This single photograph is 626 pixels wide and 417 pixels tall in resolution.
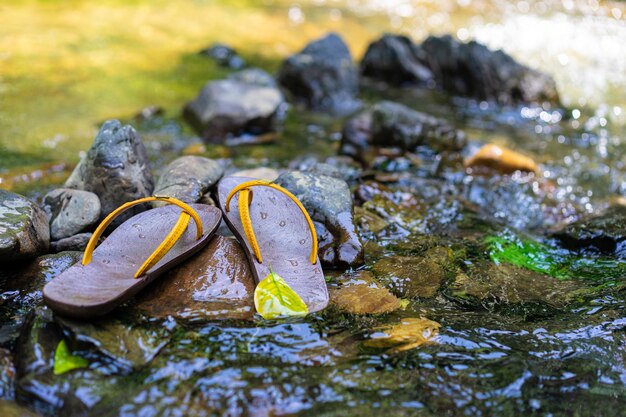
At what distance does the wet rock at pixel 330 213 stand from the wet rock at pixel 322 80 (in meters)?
3.77

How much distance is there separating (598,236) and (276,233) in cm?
200

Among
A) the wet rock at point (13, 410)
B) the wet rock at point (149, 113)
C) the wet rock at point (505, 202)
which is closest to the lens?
the wet rock at point (13, 410)

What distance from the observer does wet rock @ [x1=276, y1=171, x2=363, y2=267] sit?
3055 millimetres

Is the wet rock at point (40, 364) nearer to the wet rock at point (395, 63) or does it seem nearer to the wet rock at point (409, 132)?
the wet rock at point (409, 132)

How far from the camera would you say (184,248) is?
8.87 ft

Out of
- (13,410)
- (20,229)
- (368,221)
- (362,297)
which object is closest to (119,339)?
(13,410)

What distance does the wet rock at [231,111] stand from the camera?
592cm

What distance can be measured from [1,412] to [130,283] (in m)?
0.66

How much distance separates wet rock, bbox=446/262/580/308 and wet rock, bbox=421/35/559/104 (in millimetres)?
4730

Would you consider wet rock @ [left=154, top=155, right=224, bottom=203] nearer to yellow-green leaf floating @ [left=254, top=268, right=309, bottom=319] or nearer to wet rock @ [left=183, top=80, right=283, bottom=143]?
yellow-green leaf floating @ [left=254, top=268, right=309, bottom=319]

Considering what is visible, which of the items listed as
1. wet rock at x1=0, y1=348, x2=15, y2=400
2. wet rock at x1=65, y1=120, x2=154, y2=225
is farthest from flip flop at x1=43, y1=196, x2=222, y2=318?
wet rock at x1=65, y1=120, x2=154, y2=225

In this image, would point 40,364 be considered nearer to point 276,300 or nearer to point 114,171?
point 276,300

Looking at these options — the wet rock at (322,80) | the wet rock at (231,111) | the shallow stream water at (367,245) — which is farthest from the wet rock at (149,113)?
the wet rock at (322,80)

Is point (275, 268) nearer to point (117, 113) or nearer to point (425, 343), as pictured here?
point (425, 343)
